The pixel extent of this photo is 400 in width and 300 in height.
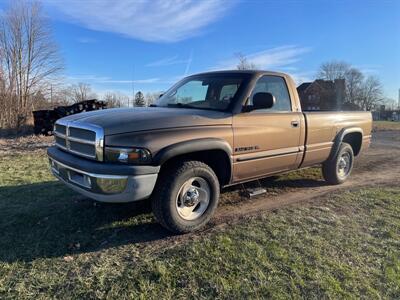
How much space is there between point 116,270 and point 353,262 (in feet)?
7.76

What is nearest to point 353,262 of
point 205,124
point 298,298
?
point 298,298

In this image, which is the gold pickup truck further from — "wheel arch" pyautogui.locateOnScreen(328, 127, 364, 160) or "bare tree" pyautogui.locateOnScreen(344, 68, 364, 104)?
"bare tree" pyautogui.locateOnScreen(344, 68, 364, 104)

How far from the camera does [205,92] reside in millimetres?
4824

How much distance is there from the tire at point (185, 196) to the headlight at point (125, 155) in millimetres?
427

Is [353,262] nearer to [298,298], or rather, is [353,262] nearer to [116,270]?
[298,298]

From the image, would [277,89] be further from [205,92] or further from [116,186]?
[116,186]

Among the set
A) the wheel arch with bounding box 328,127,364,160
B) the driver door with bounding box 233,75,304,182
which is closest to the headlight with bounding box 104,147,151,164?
the driver door with bounding box 233,75,304,182

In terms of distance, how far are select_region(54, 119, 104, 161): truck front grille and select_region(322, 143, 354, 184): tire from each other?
4.51 metres

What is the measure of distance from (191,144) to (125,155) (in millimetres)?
758

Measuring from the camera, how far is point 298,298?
8.75 feet

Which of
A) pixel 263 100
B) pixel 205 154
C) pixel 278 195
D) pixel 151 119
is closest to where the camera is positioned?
pixel 151 119

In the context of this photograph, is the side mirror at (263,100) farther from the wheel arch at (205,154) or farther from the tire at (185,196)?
the tire at (185,196)

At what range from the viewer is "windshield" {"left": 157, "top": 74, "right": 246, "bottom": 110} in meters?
4.51

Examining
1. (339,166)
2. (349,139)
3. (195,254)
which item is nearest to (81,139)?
(195,254)
